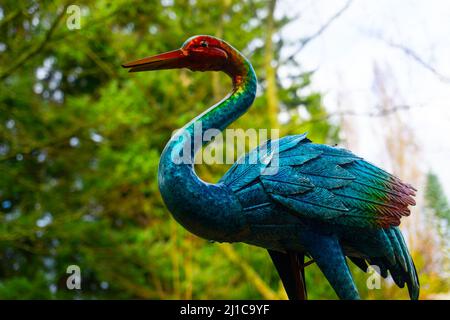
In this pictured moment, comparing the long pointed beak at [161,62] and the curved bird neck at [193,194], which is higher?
the long pointed beak at [161,62]

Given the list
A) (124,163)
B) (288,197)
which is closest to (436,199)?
(124,163)

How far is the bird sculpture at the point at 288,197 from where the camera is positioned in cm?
223

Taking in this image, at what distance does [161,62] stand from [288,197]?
80 cm

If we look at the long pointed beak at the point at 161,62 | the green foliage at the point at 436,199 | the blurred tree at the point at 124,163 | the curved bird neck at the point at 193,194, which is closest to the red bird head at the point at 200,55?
the long pointed beak at the point at 161,62

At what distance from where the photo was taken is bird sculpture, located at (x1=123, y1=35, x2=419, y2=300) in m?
2.23

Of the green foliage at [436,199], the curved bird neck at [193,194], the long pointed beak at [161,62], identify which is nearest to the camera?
the curved bird neck at [193,194]

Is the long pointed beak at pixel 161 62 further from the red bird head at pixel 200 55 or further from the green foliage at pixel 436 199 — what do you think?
the green foliage at pixel 436 199

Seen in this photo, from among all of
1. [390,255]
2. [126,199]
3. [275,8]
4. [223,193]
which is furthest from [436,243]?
[223,193]

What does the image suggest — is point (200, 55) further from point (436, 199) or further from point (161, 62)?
point (436, 199)

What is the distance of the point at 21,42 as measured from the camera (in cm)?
601

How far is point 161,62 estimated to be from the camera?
2461 millimetres

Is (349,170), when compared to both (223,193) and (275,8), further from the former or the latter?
(275,8)

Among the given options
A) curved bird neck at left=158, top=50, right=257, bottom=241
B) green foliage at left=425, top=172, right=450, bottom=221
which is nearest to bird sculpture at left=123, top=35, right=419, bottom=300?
curved bird neck at left=158, top=50, right=257, bottom=241

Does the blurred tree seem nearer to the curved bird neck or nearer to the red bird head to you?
the red bird head
